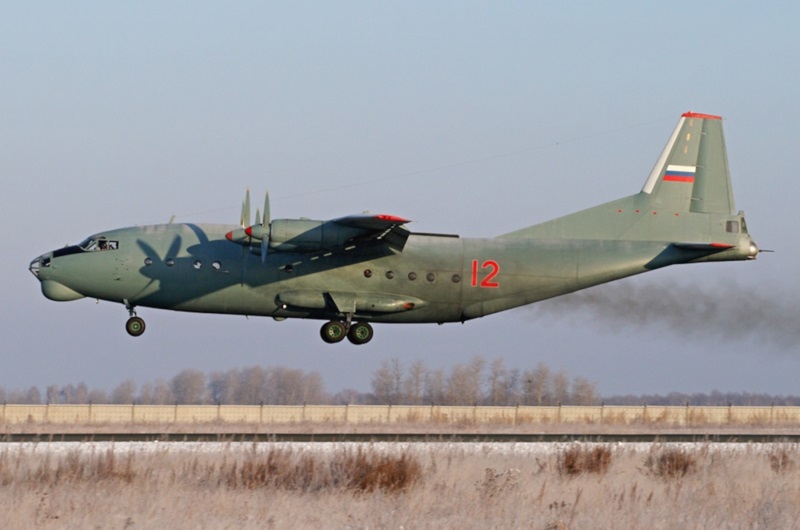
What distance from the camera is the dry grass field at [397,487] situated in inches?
619

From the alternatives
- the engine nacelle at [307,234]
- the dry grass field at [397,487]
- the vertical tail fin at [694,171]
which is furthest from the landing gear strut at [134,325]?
the vertical tail fin at [694,171]

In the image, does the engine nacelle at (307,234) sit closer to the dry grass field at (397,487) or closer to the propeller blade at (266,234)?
the propeller blade at (266,234)

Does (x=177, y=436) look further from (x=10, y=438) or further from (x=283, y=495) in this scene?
(x=283, y=495)

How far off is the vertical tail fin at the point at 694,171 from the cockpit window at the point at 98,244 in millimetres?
15415

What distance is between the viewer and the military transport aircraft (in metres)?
29.0

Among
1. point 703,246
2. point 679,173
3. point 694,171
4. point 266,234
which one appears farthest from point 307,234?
point 694,171

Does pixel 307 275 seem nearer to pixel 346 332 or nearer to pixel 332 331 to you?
pixel 332 331

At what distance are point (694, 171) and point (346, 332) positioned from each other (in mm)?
11646

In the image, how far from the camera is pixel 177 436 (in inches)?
1013

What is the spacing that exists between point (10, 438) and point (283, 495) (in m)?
9.61

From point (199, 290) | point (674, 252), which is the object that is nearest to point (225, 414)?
point (199, 290)

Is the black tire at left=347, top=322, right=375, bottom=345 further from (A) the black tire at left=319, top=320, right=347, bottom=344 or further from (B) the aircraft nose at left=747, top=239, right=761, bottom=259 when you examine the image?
(B) the aircraft nose at left=747, top=239, right=761, bottom=259

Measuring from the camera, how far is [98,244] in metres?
29.5

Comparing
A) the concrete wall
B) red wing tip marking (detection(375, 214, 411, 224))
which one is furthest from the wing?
the concrete wall
